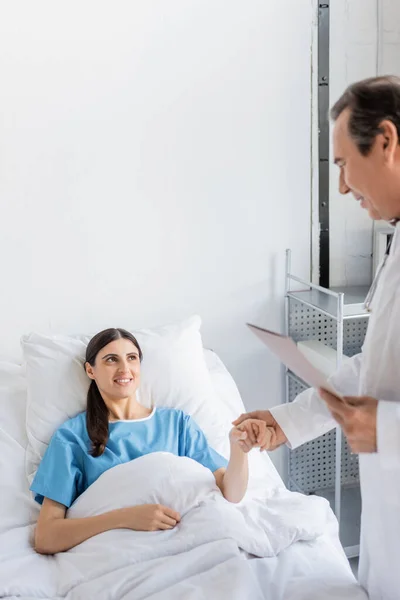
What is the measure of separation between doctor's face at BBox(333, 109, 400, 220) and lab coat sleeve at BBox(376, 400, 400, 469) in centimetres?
33

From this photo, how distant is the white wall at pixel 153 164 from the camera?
7.13 ft

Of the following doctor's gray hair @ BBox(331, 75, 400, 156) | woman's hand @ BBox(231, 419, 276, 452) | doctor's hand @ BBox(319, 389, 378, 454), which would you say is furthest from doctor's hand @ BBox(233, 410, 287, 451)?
doctor's gray hair @ BBox(331, 75, 400, 156)

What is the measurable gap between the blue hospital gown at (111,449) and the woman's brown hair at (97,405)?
0.7 inches

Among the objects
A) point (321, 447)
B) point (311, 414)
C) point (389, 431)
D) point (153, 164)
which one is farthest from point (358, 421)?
point (321, 447)

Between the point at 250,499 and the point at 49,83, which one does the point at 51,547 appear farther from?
the point at 49,83

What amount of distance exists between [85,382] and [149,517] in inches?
22.9

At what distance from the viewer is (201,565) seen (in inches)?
53.4

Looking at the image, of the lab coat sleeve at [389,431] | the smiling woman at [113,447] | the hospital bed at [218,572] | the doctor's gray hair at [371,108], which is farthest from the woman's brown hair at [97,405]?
the doctor's gray hair at [371,108]

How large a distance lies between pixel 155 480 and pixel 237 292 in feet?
3.46

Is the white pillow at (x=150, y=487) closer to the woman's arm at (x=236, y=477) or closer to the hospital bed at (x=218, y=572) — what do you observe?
the woman's arm at (x=236, y=477)

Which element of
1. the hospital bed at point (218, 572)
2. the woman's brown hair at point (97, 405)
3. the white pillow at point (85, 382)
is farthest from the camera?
the white pillow at point (85, 382)

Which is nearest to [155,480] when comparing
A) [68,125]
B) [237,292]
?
[237,292]

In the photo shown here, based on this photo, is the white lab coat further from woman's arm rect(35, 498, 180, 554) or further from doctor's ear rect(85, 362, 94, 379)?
doctor's ear rect(85, 362, 94, 379)

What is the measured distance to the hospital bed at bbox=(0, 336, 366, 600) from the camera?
1266 millimetres
